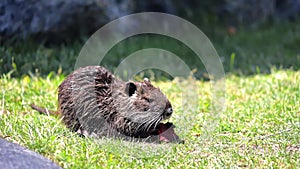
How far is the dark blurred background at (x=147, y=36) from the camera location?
6.35 meters

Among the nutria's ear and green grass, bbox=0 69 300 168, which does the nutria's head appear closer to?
the nutria's ear

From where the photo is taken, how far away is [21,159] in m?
3.58

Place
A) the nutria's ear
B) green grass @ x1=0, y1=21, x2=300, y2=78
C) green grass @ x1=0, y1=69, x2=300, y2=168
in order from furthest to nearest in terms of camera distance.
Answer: green grass @ x1=0, y1=21, x2=300, y2=78, the nutria's ear, green grass @ x1=0, y1=69, x2=300, y2=168

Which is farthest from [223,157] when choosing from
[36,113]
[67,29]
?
[67,29]

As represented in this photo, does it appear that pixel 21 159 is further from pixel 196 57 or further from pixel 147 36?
pixel 147 36

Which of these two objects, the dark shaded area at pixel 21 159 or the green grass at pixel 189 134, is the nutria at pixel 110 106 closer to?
the green grass at pixel 189 134

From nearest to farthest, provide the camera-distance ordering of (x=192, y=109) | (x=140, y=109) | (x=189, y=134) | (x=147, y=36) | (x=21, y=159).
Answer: (x=21, y=159)
(x=140, y=109)
(x=189, y=134)
(x=192, y=109)
(x=147, y=36)

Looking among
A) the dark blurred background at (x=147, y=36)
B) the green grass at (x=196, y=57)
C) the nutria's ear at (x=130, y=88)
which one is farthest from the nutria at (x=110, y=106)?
the dark blurred background at (x=147, y=36)

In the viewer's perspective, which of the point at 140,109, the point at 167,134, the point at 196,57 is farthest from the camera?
the point at 196,57

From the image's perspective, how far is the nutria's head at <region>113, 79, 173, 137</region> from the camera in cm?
415

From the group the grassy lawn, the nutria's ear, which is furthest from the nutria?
the grassy lawn

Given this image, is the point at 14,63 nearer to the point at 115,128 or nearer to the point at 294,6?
the point at 115,128

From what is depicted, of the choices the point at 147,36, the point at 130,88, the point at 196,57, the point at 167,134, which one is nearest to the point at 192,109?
the point at 167,134

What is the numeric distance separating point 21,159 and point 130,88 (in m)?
1.10
